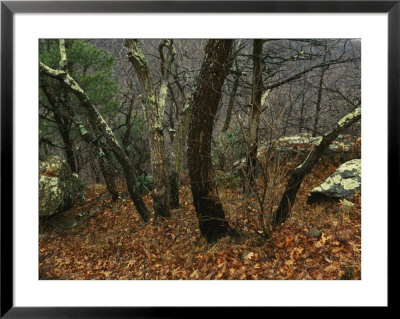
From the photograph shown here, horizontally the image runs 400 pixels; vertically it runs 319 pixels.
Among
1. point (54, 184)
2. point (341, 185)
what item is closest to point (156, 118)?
point (54, 184)

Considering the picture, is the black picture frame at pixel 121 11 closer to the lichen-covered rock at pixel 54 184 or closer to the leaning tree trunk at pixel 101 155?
the lichen-covered rock at pixel 54 184

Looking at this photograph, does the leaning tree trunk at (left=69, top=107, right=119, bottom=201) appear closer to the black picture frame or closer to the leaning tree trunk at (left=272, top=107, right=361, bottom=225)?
the black picture frame

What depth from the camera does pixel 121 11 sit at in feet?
8.48

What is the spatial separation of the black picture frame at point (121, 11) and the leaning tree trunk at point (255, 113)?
1.62 feet

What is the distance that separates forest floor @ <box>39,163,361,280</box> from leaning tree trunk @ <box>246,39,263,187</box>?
Answer: 1.00ft

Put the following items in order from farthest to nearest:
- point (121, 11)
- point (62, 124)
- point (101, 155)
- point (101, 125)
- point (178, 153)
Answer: point (178, 153) < point (101, 125) < point (101, 155) < point (62, 124) < point (121, 11)

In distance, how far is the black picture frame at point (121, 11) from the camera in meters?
2.53

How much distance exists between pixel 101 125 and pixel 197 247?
1.88 m

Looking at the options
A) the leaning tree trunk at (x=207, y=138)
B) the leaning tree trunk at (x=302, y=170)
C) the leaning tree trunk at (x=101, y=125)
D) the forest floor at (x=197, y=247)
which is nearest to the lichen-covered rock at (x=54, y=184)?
the forest floor at (x=197, y=247)

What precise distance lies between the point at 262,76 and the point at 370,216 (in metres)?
1.76

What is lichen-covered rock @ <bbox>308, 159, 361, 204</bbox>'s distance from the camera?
2799 mm

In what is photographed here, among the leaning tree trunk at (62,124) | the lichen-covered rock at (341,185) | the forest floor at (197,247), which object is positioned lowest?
the forest floor at (197,247)

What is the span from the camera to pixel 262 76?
305cm

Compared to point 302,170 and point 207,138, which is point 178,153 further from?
point 302,170
